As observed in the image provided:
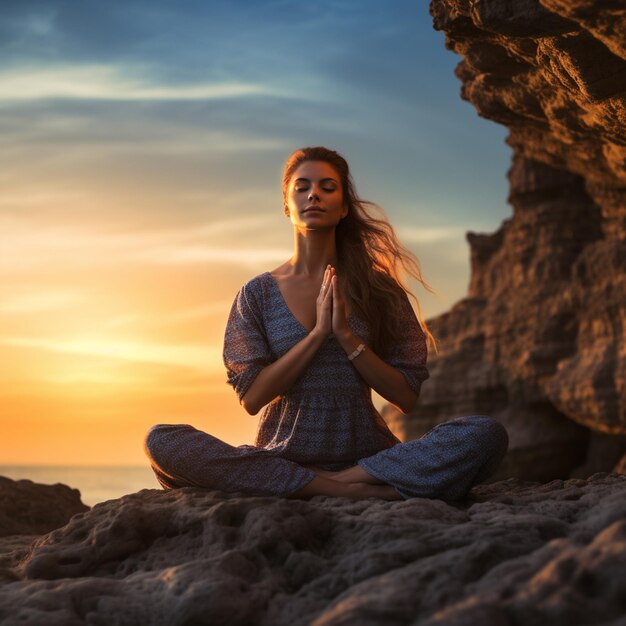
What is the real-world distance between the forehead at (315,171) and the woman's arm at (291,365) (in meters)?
0.64

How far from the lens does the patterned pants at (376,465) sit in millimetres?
5047

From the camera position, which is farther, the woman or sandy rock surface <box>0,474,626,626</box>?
the woman

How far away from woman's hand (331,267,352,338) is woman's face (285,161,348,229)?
0.57m

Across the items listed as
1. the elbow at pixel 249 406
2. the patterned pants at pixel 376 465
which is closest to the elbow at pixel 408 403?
the patterned pants at pixel 376 465

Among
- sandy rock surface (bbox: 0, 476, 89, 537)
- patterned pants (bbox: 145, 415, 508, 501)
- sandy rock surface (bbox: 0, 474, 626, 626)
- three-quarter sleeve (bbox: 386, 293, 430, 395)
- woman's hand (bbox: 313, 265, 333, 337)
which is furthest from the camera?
sandy rock surface (bbox: 0, 476, 89, 537)

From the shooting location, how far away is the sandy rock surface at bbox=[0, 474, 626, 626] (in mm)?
2967

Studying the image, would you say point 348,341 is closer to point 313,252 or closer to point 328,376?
point 328,376

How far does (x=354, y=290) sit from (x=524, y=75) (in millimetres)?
2612

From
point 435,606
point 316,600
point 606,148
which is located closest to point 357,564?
point 316,600

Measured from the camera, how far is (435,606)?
10.2ft

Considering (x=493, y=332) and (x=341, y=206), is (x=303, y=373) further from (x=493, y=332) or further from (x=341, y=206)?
(x=493, y=332)

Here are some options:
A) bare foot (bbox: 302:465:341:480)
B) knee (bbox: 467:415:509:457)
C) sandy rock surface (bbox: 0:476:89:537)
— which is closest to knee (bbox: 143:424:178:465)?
bare foot (bbox: 302:465:341:480)

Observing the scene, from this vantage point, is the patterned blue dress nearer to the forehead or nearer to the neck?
the neck

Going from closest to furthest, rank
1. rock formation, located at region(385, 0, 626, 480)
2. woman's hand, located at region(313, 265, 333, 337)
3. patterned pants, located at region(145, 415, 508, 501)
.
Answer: patterned pants, located at region(145, 415, 508, 501), woman's hand, located at region(313, 265, 333, 337), rock formation, located at region(385, 0, 626, 480)
